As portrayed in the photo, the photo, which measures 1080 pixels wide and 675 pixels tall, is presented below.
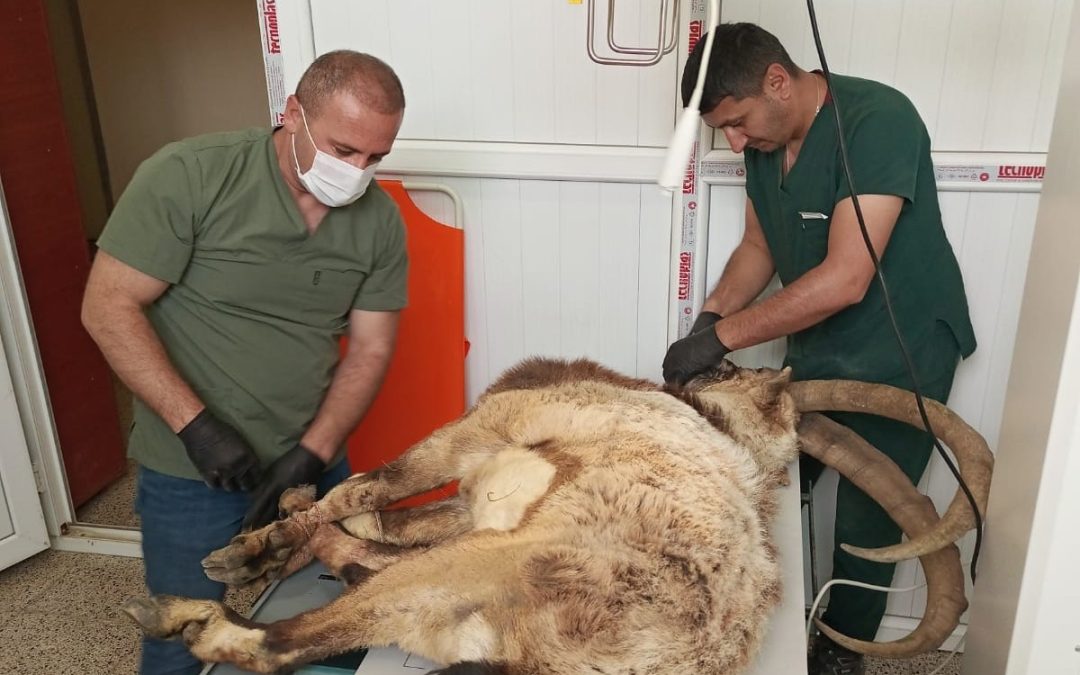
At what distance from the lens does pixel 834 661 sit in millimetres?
2539

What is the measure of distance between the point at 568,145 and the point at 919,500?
5.02 ft

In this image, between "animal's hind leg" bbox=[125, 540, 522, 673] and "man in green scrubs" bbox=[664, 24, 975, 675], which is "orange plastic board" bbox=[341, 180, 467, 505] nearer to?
"man in green scrubs" bbox=[664, 24, 975, 675]

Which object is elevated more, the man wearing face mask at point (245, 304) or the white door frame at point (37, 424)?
the man wearing face mask at point (245, 304)

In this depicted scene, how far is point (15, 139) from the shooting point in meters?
3.15

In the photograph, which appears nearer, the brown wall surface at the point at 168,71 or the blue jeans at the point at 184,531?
the blue jeans at the point at 184,531

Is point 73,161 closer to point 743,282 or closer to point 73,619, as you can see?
point 73,619

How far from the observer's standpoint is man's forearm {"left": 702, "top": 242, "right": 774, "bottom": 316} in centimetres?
262

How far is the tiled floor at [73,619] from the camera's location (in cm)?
283

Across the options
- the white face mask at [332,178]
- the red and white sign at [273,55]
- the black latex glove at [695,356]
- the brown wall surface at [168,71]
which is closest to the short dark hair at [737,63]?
the black latex glove at [695,356]

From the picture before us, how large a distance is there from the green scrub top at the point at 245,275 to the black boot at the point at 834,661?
5.37 feet

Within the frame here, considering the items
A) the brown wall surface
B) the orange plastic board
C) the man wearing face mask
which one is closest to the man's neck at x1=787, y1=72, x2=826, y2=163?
the man wearing face mask

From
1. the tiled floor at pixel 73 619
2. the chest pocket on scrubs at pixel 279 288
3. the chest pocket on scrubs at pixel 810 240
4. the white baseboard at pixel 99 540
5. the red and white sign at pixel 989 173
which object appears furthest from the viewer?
the white baseboard at pixel 99 540

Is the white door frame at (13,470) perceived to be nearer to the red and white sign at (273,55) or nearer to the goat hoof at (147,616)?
the red and white sign at (273,55)

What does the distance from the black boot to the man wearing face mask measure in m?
1.53
